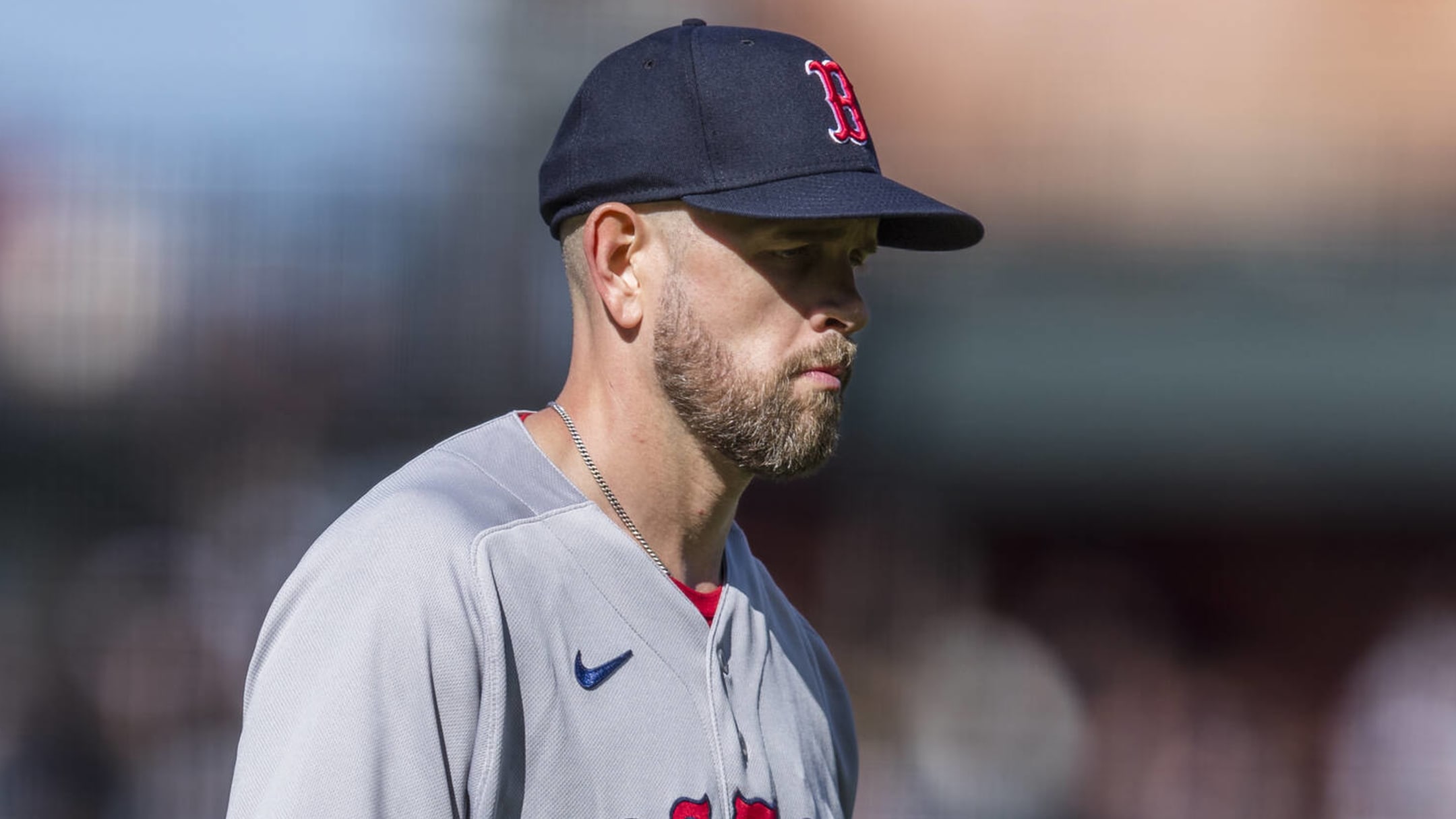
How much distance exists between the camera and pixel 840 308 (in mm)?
1716

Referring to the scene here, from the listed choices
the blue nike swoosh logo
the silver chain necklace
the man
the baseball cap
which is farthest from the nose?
the blue nike swoosh logo

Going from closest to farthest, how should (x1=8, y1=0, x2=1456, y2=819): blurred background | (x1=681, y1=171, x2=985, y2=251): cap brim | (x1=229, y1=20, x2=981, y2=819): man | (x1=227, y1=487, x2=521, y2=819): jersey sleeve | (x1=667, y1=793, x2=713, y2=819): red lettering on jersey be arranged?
(x1=227, y1=487, x2=521, y2=819): jersey sleeve, (x1=229, y1=20, x2=981, y2=819): man, (x1=667, y1=793, x2=713, y2=819): red lettering on jersey, (x1=681, y1=171, x2=985, y2=251): cap brim, (x1=8, y1=0, x2=1456, y2=819): blurred background

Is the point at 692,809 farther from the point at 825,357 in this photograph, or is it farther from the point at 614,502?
the point at 825,357

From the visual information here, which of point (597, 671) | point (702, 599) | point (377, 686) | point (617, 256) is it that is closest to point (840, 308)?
point (617, 256)

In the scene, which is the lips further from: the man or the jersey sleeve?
the jersey sleeve

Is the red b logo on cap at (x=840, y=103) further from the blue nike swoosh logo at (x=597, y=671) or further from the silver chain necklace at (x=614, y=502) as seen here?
the blue nike swoosh logo at (x=597, y=671)

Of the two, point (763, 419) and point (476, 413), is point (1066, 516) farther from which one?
point (763, 419)

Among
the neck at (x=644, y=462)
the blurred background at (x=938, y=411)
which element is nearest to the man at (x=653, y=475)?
the neck at (x=644, y=462)

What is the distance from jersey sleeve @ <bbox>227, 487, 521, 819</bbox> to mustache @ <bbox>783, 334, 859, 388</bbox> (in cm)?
47

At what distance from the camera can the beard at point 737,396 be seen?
167cm

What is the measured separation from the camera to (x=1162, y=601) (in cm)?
534

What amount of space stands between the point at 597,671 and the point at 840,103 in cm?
75

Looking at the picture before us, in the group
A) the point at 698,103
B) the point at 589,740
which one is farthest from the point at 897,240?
the point at 589,740

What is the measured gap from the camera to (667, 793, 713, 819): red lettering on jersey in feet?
4.92
